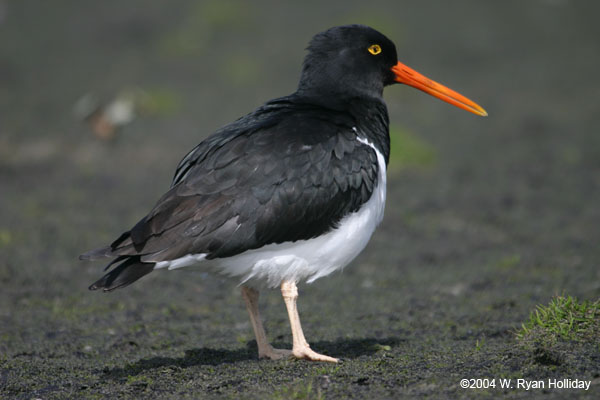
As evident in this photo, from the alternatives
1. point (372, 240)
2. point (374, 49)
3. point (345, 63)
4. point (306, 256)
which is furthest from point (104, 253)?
point (372, 240)

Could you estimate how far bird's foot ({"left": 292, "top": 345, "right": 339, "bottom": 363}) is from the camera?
18.6 feet

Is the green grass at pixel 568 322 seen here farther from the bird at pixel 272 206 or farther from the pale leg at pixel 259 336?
the pale leg at pixel 259 336

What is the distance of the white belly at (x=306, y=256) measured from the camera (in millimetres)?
5598

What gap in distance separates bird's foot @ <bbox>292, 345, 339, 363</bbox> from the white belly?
52cm

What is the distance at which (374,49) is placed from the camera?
22.3 ft

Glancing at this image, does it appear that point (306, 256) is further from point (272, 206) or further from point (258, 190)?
point (258, 190)

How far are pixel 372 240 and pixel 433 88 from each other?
3.13 meters

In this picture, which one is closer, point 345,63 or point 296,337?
point 296,337

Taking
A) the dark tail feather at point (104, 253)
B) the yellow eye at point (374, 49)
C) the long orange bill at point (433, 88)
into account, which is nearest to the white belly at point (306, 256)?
the dark tail feather at point (104, 253)

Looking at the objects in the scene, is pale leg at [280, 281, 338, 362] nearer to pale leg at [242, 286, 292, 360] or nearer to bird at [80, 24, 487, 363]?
bird at [80, 24, 487, 363]

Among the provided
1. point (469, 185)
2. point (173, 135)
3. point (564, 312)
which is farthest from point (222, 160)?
point (173, 135)

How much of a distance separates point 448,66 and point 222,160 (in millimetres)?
10609

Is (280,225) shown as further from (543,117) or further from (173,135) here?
(543,117)

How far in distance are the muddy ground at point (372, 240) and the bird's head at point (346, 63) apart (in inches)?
75.8
